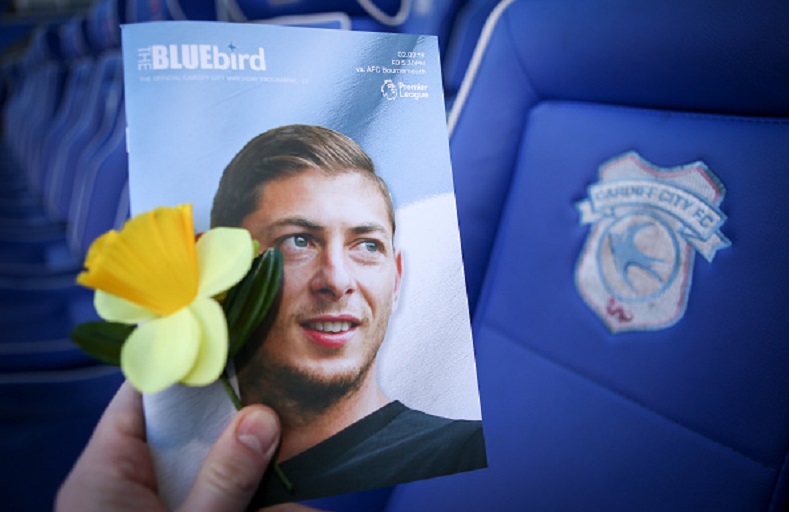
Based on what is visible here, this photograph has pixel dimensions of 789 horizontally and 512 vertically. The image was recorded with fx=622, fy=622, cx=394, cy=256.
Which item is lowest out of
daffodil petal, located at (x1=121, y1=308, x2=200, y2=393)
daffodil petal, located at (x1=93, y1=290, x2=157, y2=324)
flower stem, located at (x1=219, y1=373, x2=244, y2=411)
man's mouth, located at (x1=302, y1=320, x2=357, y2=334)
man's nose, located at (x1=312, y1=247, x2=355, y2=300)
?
flower stem, located at (x1=219, y1=373, x2=244, y2=411)

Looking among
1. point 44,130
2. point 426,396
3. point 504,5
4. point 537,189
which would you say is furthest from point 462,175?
point 44,130

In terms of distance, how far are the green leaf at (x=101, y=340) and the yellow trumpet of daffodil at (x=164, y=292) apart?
0.01 meters

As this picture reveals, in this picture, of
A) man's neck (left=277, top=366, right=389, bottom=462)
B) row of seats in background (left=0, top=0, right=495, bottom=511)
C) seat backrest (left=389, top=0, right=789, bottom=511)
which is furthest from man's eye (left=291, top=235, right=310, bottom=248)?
row of seats in background (left=0, top=0, right=495, bottom=511)

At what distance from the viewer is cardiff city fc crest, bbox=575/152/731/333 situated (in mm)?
538

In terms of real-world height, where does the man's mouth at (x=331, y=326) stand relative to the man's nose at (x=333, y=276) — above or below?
below

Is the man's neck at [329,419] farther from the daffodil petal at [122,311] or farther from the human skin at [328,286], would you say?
the daffodil petal at [122,311]

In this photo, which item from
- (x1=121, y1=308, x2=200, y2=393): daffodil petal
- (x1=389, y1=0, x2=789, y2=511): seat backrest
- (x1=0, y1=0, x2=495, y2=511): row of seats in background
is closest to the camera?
(x1=121, y1=308, x2=200, y2=393): daffodil petal

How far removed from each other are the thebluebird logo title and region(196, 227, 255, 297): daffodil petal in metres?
0.12

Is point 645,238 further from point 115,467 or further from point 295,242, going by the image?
point 115,467

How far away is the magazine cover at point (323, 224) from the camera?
406 millimetres

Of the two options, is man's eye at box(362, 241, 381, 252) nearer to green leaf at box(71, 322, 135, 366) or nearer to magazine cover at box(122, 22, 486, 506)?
magazine cover at box(122, 22, 486, 506)

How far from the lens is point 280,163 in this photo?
1.43 ft

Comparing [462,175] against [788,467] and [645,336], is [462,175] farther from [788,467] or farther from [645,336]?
[788,467]

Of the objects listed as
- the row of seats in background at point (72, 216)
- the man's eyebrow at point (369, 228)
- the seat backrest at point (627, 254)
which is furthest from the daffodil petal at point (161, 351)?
the row of seats in background at point (72, 216)
